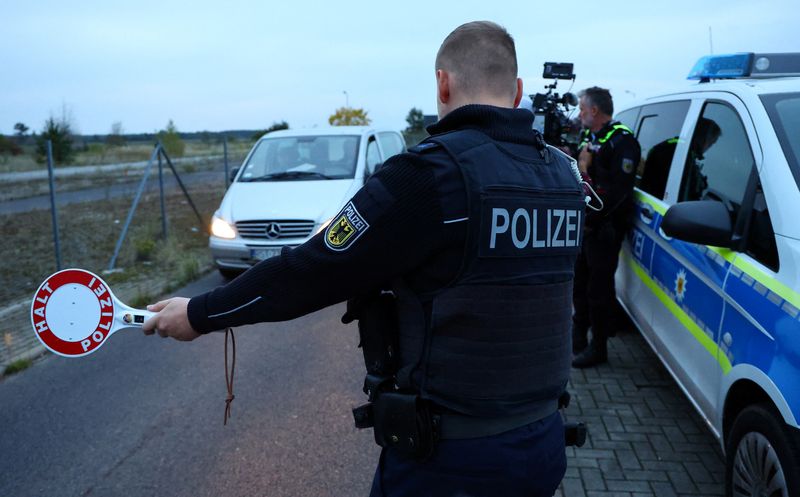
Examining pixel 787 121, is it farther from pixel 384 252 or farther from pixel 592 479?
pixel 384 252

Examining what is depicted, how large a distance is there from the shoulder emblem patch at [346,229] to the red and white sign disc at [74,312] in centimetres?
75

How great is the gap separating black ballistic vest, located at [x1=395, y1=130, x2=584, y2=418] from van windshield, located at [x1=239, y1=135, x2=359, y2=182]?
7.04 meters

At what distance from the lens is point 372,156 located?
937 cm

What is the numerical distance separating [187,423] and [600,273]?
2952 mm

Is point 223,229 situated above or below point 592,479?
above

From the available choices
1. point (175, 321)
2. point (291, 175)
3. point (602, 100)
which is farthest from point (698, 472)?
point (291, 175)

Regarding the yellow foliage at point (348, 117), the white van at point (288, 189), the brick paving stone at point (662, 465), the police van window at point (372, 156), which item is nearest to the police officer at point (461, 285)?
the brick paving stone at point (662, 465)

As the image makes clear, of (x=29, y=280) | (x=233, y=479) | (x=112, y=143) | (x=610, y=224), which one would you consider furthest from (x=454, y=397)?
(x=112, y=143)

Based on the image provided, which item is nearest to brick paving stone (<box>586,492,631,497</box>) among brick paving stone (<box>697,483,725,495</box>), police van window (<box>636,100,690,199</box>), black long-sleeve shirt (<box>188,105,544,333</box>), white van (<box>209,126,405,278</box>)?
brick paving stone (<box>697,483,725,495</box>)

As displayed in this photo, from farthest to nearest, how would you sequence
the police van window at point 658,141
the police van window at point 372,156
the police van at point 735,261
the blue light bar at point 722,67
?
1. the police van window at point 372,156
2. the police van window at point 658,141
3. the blue light bar at point 722,67
4. the police van at point 735,261

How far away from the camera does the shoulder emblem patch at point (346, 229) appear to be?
1.54 m

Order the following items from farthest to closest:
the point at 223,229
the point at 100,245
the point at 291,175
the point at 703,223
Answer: the point at 100,245 < the point at 291,175 < the point at 223,229 < the point at 703,223

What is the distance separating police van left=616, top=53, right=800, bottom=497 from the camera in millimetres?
2381

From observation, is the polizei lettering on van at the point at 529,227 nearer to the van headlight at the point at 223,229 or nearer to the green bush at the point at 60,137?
the van headlight at the point at 223,229
